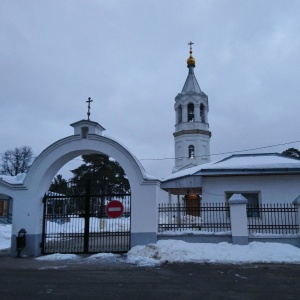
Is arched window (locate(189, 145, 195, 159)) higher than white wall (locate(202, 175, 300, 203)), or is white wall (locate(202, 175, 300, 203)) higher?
arched window (locate(189, 145, 195, 159))

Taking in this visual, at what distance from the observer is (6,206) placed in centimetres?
3170

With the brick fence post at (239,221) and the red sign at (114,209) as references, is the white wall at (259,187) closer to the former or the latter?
the brick fence post at (239,221)

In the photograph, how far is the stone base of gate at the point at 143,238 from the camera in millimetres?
12719

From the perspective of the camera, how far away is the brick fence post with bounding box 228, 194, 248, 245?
12367 mm

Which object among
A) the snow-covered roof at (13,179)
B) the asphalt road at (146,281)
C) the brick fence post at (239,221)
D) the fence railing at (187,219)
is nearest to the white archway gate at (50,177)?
the snow-covered roof at (13,179)

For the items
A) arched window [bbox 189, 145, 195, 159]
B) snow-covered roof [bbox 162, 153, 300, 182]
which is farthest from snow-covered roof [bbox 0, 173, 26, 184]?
arched window [bbox 189, 145, 195, 159]

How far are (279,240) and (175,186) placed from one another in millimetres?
5730

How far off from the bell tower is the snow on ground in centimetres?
2441

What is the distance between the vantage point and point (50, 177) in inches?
566

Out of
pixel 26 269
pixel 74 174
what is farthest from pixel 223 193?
pixel 74 174

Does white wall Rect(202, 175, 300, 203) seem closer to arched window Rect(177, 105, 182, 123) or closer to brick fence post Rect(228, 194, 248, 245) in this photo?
brick fence post Rect(228, 194, 248, 245)

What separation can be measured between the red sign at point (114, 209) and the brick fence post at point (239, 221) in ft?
13.5

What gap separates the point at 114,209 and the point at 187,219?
3.46m

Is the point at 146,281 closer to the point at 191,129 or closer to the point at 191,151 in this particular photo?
the point at 191,129
